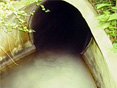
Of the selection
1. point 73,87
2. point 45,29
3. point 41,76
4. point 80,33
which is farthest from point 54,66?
point 80,33

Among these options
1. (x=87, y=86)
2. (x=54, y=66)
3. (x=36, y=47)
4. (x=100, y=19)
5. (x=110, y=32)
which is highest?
(x=100, y=19)

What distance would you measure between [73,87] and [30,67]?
6.64ft

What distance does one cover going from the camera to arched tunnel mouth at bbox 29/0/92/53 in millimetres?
8125

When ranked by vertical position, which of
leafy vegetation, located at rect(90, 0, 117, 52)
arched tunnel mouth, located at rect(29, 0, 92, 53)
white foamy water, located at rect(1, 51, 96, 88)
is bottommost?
white foamy water, located at rect(1, 51, 96, 88)

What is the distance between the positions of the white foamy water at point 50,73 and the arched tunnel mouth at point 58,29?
2.79 ft

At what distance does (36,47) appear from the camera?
8094 millimetres

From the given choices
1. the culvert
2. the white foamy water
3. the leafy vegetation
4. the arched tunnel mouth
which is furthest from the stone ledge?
the arched tunnel mouth

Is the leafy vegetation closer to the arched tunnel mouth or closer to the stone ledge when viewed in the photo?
the stone ledge

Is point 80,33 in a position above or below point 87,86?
above

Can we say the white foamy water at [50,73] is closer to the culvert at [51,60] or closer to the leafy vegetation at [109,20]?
the culvert at [51,60]

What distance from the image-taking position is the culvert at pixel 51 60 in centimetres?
652

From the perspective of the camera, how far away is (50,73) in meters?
6.93

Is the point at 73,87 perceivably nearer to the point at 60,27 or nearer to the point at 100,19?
the point at 100,19

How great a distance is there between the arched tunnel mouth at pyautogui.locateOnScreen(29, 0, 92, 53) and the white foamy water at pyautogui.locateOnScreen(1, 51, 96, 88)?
85 centimetres
